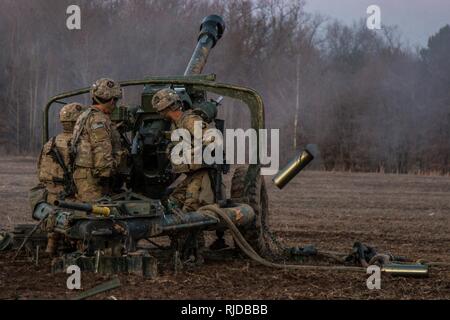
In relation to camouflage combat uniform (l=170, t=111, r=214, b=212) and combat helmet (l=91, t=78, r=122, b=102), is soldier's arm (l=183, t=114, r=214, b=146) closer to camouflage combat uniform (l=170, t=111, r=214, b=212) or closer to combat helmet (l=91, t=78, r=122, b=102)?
camouflage combat uniform (l=170, t=111, r=214, b=212)

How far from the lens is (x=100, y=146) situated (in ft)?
25.9

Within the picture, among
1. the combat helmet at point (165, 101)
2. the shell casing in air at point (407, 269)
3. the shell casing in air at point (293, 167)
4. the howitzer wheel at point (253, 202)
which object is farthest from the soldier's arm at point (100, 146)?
the shell casing in air at point (407, 269)

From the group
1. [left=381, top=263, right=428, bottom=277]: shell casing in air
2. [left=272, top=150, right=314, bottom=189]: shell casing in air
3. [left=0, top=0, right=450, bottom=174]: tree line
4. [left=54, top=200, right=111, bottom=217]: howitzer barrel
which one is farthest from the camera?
[left=0, top=0, right=450, bottom=174]: tree line

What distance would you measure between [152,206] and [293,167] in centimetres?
131

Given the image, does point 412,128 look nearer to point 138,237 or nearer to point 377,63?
point 377,63

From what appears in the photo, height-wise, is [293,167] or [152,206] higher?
[293,167]

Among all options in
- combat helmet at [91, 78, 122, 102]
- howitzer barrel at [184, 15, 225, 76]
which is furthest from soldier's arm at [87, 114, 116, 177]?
howitzer barrel at [184, 15, 225, 76]

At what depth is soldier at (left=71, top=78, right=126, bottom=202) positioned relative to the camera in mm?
7895

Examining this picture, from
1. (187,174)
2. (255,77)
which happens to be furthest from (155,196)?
(255,77)

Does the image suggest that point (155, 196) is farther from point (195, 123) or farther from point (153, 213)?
point (153, 213)

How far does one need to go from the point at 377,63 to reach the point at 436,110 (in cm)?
462

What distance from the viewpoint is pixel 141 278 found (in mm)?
6781

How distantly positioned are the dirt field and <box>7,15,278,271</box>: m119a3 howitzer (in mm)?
300
